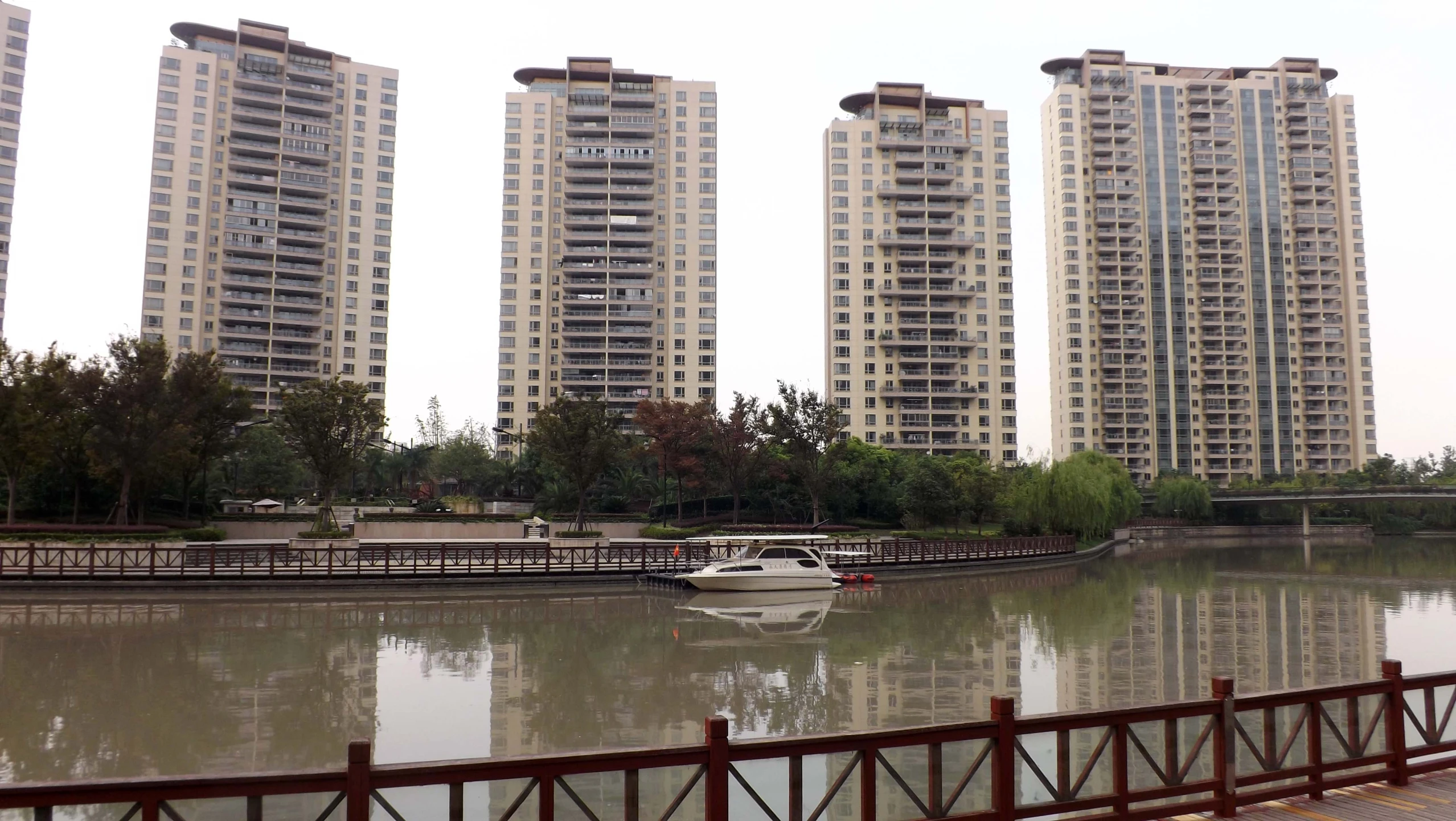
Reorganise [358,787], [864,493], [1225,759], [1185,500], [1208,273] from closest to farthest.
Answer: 1. [358,787]
2. [1225,759]
3. [864,493]
4. [1185,500]
5. [1208,273]

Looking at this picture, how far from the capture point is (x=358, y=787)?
238 inches

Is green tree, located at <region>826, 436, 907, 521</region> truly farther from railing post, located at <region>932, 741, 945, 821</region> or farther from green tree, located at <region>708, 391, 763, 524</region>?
railing post, located at <region>932, 741, 945, 821</region>

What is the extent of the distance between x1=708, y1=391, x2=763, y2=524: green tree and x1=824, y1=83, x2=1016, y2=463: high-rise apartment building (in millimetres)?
44695

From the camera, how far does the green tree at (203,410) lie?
146 feet

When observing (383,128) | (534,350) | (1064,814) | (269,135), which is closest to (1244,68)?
(534,350)

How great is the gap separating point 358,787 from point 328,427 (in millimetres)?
43663

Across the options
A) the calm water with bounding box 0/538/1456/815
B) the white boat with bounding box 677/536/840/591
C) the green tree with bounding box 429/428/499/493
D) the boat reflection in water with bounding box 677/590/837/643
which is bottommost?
the boat reflection in water with bounding box 677/590/837/643

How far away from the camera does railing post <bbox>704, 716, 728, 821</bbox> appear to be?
261 inches

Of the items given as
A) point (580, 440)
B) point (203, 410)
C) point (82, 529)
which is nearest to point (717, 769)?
point (82, 529)

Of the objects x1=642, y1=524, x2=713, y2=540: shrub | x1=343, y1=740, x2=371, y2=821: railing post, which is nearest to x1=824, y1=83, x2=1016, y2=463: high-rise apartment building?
x1=642, y1=524, x2=713, y2=540: shrub

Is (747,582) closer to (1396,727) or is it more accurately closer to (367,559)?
(367,559)

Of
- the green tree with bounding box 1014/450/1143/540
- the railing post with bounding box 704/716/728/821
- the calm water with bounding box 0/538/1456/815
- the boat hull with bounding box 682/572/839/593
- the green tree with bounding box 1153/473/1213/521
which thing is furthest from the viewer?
the green tree with bounding box 1153/473/1213/521

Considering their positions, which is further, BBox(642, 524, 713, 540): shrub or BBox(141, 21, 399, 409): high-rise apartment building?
BBox(141, 21, 399, 409): high-rise apartment building

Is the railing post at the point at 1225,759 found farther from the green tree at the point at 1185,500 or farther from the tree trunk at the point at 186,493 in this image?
the green tree at the point at 1185,500
